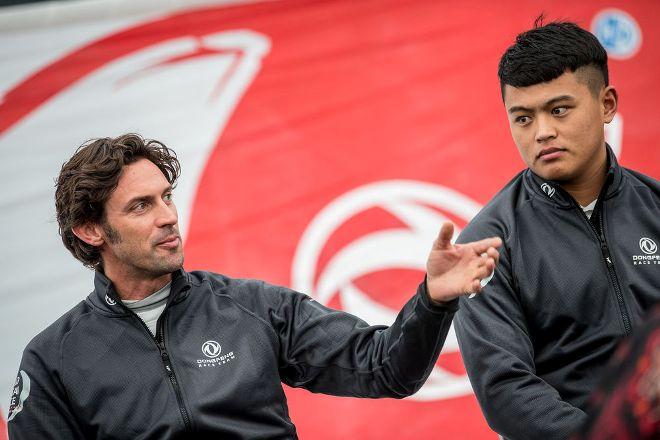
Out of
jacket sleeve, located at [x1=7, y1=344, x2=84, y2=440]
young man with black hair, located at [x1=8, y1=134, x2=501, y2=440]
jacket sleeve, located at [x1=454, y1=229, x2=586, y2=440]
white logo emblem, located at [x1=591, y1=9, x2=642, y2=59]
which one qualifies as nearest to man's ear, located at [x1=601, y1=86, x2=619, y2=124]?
jacket sleeve, located at [x1=454, y1=229, x2=586, y2=440]

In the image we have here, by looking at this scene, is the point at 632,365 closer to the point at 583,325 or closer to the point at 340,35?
the point at 583,325

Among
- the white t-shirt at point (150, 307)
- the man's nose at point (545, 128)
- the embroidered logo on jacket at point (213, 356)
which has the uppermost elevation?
the man's nose at point (545, 128)

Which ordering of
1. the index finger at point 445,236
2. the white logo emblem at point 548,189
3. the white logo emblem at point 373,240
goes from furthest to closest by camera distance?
the white logo emblem at point 373,240, the white logo emblem at point 548,189, the index finger at point 445,236

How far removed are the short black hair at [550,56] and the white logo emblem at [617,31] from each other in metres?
1.38

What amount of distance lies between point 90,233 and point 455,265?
3.47 ft

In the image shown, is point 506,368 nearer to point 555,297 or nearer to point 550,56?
point 555,297

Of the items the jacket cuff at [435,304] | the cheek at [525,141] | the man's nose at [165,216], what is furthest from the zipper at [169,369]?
the cheek at [525,141]

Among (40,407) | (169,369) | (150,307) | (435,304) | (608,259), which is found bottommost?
(40,407)

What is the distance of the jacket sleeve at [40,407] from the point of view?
2.20 m

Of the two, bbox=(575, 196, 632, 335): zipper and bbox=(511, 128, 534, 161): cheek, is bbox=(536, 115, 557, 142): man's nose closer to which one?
bbox=(511, 128, 534, 161): cheek

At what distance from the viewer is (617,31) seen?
3.57m

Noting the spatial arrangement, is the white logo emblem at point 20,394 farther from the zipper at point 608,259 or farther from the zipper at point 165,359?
the zipper at point 608,259

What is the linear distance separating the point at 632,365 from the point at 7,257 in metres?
2.89

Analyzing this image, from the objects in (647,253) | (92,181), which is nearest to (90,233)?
(92,181)
